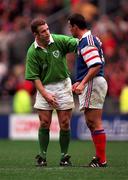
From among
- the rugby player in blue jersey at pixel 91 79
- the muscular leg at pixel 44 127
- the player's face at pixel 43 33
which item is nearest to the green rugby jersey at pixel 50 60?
the player's face at pixel 43 33

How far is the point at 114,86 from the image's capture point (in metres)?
21.6

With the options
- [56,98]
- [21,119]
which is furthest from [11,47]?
[56,98]

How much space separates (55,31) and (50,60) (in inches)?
471

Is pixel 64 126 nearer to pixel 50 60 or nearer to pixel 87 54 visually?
pixel 50 60

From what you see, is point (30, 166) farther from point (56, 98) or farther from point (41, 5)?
point (41, 5)

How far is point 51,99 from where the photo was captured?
11.5 metres

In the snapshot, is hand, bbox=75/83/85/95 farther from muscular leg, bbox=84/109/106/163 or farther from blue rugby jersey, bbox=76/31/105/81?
muscular leg, bbox=84/109/106/163

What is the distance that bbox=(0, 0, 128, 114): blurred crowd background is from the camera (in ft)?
70.6

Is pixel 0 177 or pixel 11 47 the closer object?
pixel 0 177

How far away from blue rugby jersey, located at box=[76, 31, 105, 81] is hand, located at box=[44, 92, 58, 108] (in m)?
0.50

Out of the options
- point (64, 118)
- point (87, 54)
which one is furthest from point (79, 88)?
point (64, 118)

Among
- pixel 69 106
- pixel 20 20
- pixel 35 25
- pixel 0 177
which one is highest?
pixel 20 20

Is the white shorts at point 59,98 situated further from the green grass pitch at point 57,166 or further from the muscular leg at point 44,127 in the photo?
the green grass pitch at point 57,166

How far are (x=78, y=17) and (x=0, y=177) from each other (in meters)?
2.62
